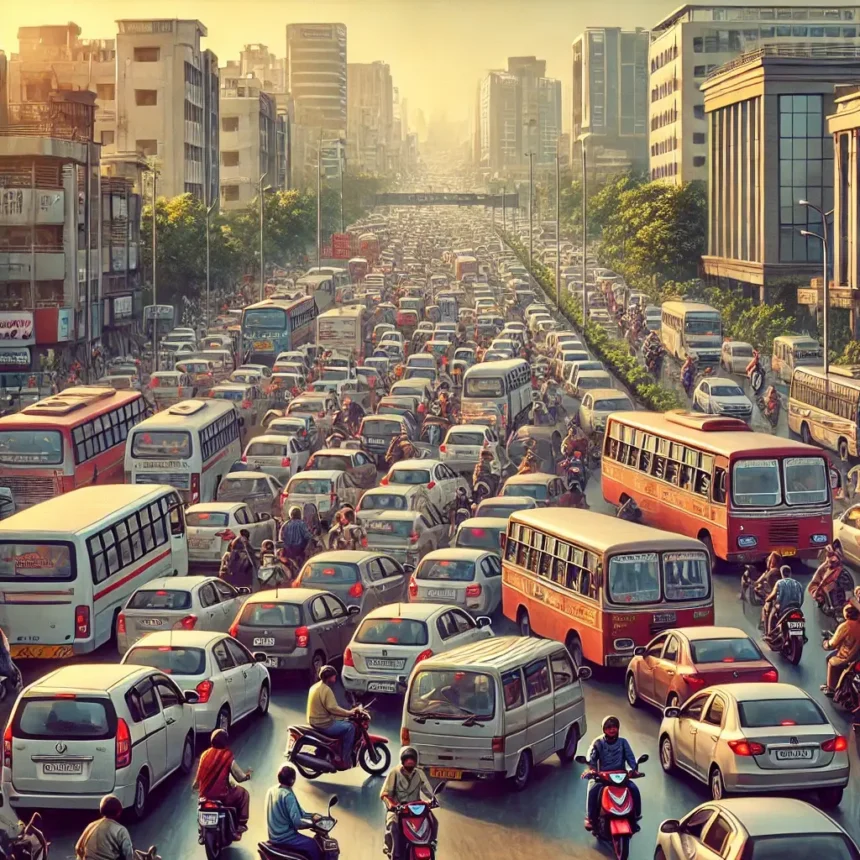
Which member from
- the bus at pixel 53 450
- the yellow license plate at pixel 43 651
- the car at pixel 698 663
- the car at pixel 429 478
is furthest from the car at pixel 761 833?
the bus at pixel 53 450

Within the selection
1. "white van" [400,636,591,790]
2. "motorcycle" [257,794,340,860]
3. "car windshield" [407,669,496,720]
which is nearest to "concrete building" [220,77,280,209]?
"white van" [400,636,591,790]

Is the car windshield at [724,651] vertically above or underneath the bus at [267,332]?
underneath

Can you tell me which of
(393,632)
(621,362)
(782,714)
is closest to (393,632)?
(393,632)

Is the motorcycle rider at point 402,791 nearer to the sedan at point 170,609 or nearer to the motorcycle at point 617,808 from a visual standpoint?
the motorcycle at point 617,808

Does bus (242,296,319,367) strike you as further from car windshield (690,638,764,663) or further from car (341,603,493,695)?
car windshield (690,638,764,663)

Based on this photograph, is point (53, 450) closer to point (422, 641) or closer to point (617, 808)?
point (422, 641)

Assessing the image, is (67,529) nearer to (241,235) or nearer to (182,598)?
(182,598)
